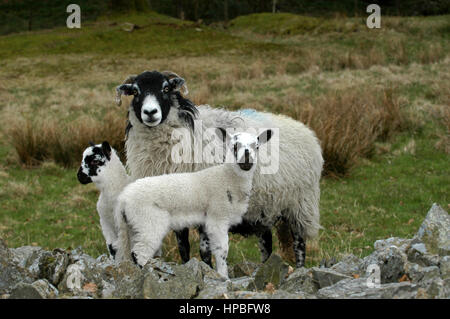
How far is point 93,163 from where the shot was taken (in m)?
5.14

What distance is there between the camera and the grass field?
8.83m

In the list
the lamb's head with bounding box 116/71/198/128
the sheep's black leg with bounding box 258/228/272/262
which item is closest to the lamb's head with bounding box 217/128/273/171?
the lamb's head with bounding box 116/71/198/128

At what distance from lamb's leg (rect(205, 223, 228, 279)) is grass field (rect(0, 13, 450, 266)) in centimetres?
138

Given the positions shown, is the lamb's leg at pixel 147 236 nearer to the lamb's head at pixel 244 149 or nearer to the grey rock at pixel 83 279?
the grey rock at pixel 83 279

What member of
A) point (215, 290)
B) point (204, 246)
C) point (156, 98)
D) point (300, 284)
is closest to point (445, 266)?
point (300, 284)

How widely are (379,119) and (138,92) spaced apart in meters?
9.54

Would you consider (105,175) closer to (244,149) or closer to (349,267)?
(244,149)

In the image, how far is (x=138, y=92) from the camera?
5.48 metres

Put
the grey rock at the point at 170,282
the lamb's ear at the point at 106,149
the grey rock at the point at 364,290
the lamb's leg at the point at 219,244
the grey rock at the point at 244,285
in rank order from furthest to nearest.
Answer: the lamb's ear at the point at 106,149
the lamb's leg at the point at 219,244
the grey rock at the point at 244,285
the grey rock at the point at 170,282
the grey rock at the point at 364,290

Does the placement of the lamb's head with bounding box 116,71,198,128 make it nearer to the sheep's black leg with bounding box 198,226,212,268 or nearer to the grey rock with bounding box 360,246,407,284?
the sheep's black leg with bounding box 198,226,212,268

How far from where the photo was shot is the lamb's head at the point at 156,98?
5238 mm

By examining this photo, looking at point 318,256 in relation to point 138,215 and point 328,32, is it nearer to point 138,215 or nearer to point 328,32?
point 138,215

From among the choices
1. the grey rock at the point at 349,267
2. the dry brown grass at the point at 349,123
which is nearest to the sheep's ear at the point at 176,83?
the grey rock at the point at 349,267
